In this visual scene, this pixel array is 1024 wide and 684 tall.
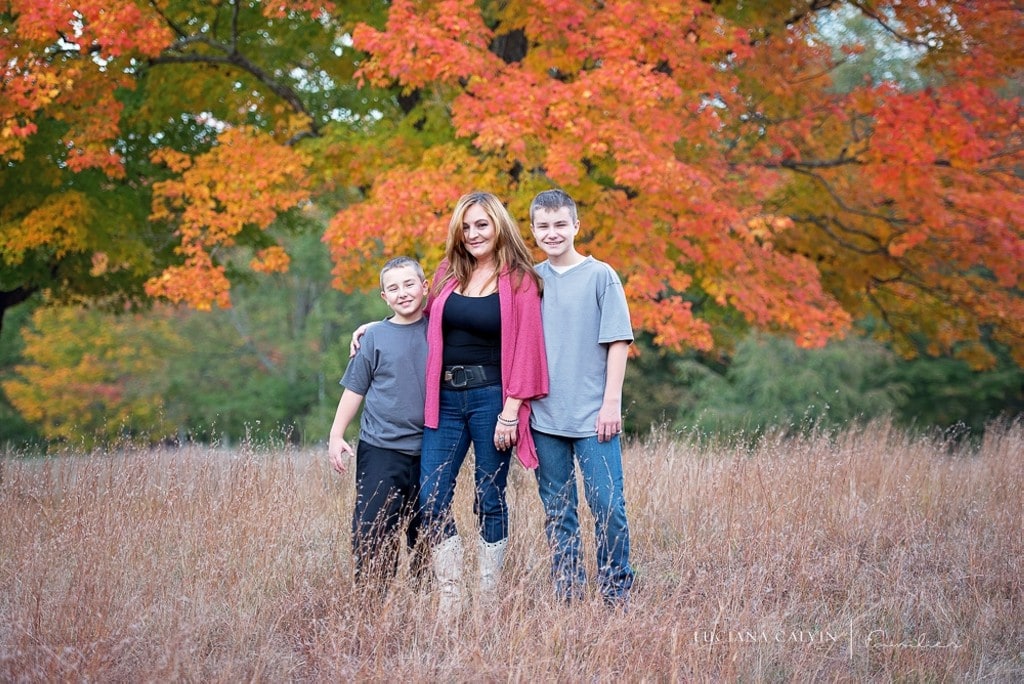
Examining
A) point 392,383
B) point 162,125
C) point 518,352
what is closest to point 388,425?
point 392,383

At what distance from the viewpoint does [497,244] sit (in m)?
3.66

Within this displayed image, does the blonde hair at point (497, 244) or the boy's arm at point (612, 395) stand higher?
the blonde hair at point (497, 244)

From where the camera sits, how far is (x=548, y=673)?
3172mm

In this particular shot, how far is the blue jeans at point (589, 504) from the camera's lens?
Answer: 12.0 ft

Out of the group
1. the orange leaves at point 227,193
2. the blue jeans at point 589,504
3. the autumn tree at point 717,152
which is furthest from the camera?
the orange leaves at point 227,193

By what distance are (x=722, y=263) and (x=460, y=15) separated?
3015 millimetres

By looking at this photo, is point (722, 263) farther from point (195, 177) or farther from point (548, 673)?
point (548, 673)

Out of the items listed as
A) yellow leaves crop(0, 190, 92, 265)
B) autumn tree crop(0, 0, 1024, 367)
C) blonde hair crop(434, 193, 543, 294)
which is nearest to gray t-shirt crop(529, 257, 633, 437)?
blonde hair crop(434, 193, 543, 294)

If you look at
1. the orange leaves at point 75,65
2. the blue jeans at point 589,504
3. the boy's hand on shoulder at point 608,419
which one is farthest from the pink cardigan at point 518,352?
the orange leaves at point 75,65

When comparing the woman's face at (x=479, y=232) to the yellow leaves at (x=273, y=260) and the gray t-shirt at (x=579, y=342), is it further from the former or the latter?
the yellow leaves at (x=273, y=260)

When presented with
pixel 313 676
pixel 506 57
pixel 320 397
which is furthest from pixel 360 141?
pixel 320 397

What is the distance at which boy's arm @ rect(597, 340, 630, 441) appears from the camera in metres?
3.59

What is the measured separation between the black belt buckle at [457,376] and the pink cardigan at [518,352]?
58 mm

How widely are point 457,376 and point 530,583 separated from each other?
0.95 metres
